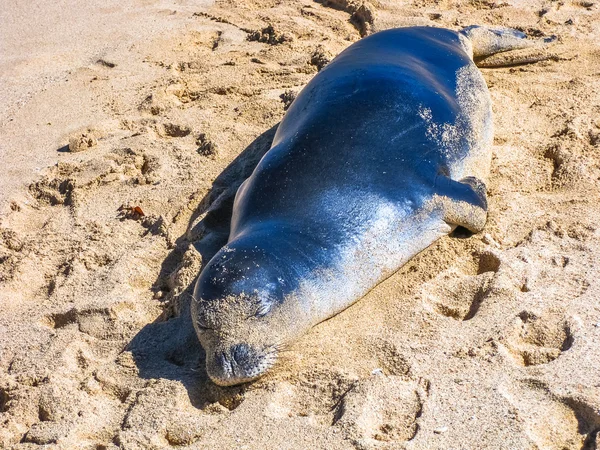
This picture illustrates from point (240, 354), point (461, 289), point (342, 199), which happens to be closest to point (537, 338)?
point (461, 289)

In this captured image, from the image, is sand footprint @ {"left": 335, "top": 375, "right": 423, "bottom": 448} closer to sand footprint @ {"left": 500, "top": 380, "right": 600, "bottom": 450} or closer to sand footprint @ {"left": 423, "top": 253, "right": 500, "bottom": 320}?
sand footprint @ {"left": 500, "top": 380, "right": 600, "bottom": 450}

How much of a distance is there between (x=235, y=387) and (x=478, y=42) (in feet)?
11.3

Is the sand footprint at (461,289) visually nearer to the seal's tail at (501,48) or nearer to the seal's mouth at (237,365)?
the seal's mouth at (237,365)

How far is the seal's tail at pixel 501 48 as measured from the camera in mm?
5570

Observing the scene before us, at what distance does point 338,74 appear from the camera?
14.3 feet

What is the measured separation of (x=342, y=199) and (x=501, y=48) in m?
2.64

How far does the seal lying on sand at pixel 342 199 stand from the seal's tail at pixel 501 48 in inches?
39.1

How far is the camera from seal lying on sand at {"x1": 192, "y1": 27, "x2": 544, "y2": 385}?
3135 mm

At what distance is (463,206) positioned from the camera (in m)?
3.77

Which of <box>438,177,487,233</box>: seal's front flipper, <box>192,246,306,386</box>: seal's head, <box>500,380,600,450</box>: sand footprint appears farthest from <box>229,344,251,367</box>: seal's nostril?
<box>438,177,487,233</box>: seal's front flipper

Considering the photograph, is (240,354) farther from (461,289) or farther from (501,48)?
(501,48)

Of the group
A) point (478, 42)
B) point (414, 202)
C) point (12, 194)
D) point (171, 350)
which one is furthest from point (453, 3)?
point (171, 350)

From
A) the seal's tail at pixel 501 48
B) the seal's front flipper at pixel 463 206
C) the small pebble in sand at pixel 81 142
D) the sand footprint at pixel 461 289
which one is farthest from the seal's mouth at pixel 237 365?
the seal's tail at pixel 501 48

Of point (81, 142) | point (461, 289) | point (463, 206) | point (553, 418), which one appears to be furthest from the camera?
point (81, 142)
